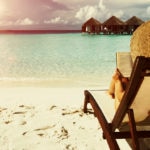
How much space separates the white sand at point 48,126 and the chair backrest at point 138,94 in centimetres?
95

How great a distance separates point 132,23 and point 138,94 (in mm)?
53059

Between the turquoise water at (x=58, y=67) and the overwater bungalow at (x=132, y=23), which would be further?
the overwater bungalow at (x=132, y=23)

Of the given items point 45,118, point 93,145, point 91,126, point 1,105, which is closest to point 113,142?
point 93,145

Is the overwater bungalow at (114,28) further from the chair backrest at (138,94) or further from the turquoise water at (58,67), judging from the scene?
the chair backrest at (138,94)

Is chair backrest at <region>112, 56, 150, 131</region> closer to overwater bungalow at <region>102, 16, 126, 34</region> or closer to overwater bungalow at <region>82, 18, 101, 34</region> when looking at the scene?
overwater bungalow at <region>102, 16, 126, 34</region>

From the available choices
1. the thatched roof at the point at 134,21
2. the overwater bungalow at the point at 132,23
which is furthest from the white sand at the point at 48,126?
the thatched roof at the point at 134,21

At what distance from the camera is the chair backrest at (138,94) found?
2.08 meters

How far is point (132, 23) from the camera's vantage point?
54.0 metres

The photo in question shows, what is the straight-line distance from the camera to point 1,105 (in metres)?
5.68

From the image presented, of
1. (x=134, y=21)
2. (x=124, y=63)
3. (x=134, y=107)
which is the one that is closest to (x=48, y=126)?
(x=124, y=63)

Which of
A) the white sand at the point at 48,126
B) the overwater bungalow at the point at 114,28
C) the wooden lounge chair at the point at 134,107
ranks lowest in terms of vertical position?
the overwater bungalow at the point at 114,28

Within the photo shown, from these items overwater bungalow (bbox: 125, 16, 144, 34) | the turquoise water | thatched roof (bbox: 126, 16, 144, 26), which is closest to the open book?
the turquoise water

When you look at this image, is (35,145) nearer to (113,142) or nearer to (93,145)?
(93,145)

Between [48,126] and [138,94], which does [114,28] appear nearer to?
[48,126]
